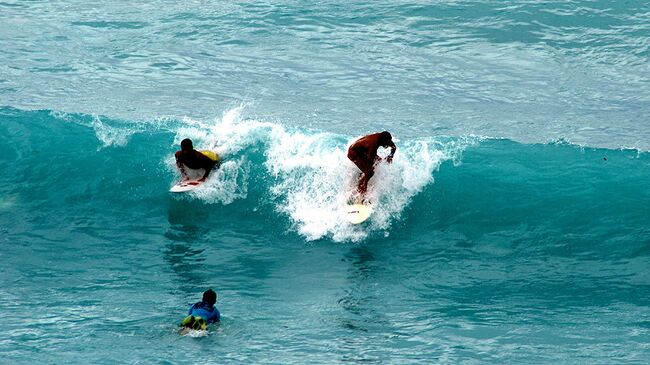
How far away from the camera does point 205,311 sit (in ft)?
33.1

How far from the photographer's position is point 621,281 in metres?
12.0

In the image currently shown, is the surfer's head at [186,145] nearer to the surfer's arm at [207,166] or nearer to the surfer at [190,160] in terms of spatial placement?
the surfer at [190,160]

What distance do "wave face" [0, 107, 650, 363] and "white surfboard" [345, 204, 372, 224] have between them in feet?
0.39

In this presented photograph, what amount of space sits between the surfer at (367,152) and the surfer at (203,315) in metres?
3.73

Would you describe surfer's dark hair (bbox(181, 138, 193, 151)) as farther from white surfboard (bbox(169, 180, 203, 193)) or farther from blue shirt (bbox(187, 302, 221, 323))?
blue shirt (bbox(187, 302, 221, 323))

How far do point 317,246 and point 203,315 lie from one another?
3.22 m

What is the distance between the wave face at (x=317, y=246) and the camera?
10.3 meters

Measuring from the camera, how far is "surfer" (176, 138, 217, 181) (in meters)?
13.9

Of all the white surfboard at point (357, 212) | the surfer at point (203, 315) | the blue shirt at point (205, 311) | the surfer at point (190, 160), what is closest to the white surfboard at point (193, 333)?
the surfer at point (203, 315)

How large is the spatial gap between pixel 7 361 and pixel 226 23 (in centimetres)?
1542

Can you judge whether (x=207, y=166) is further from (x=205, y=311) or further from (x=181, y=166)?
(x=205, y=311)

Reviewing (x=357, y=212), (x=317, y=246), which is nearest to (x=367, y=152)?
(x=357, y=212)

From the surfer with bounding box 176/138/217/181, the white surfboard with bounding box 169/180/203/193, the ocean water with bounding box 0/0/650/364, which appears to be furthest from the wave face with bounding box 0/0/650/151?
the white surfboard with bounding box 169/180/203/193

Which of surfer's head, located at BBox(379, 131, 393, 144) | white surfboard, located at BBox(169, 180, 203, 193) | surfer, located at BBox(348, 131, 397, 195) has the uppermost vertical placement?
surfer's head, located at BBox(379, 131, 393, 144)
